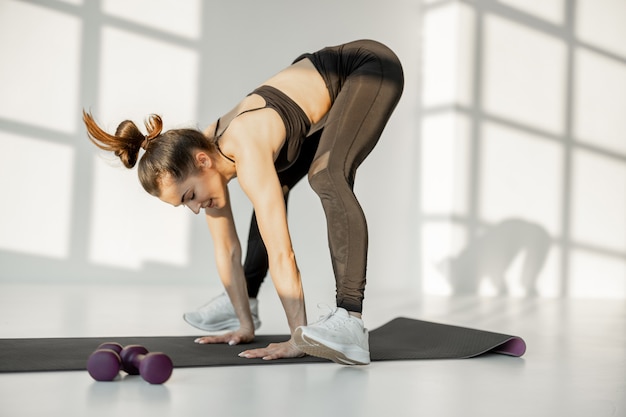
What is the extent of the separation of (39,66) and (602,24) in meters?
4.33

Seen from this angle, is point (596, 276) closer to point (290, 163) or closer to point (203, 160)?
point (290, 163)

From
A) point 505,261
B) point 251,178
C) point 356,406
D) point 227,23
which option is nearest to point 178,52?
point 227,23

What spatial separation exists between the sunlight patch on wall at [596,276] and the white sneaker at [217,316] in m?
4.08

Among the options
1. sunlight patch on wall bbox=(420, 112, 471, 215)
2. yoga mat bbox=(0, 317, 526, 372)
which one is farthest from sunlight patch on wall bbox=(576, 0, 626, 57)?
yoga mat bbox=(0, 317, 526, 372)

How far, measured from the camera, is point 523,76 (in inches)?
238

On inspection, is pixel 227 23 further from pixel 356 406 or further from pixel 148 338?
pixel 356 406

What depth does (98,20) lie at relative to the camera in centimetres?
539

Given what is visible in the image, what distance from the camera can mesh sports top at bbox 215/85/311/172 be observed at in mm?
2172

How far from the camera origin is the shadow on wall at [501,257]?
19.6 ft

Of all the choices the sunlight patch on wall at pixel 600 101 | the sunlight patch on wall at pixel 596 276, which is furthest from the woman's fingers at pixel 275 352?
the sunlight patch on wall at pixel 600 101

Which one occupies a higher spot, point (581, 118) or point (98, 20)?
point (98, 20)

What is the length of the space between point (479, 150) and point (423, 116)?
0.61 meters

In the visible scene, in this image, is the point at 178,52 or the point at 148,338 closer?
the point at 148,338

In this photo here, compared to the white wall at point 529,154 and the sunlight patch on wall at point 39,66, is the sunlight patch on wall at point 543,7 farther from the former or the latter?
the sunlight patch on wall at point 39,66
